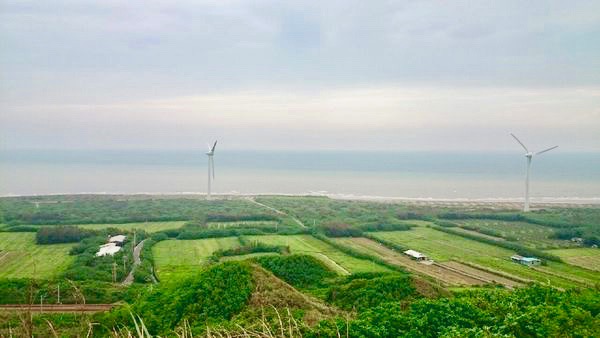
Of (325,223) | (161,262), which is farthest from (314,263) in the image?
(325,223)

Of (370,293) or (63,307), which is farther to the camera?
(63,307)

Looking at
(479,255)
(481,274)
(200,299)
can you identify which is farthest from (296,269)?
(479,255)

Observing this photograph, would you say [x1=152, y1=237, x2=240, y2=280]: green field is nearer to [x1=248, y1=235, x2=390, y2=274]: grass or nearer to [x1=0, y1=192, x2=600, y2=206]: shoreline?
[x1=248, y1=235, x2=390, y2=274]: grass

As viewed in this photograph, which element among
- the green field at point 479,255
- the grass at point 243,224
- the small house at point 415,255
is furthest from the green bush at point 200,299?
the grass at point 243,224

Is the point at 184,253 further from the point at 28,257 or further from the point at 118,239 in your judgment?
the point at 28,257

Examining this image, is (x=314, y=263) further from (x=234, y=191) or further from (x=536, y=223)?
(x=234, y=191)

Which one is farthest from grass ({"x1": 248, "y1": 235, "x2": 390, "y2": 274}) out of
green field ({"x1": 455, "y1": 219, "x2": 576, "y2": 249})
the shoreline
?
the shoreline
